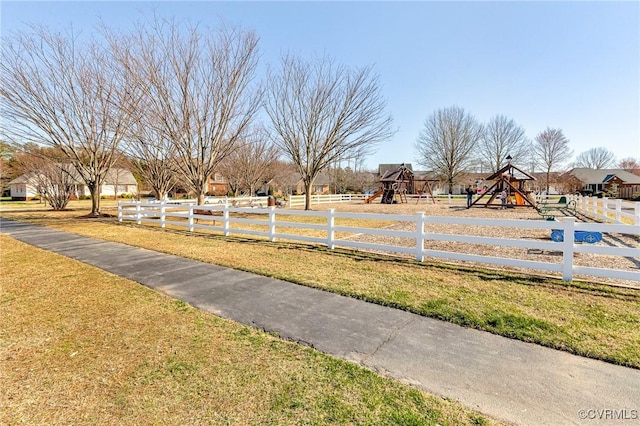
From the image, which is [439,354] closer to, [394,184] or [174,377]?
[174,377]

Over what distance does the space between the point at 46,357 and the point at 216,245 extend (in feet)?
20.7

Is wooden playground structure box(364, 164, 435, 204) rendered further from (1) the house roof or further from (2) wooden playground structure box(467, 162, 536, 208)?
(1) the house roof

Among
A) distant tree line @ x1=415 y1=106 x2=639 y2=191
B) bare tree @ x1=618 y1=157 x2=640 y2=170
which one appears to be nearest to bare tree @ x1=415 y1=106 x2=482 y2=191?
distant tree line @ x1=415 y1=106 x2=639 y2=191

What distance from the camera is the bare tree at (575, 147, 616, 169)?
67.2m

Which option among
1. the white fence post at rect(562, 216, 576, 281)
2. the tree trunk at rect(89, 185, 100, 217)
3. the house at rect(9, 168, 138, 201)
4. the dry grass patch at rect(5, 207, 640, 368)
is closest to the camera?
the dry grass patch at rect(5, 207, 640, 368)

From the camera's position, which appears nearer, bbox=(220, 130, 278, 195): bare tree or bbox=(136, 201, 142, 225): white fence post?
bbox=(136, 201, 142, 225): white fence post

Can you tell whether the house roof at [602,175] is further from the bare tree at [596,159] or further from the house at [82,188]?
the house at [82,188]

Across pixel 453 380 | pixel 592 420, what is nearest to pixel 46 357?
pixel 453 380

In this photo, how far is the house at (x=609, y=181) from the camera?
49438 mm

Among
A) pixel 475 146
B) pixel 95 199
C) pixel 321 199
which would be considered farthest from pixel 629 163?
pixel 95 199

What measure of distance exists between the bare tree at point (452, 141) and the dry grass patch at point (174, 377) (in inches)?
1831

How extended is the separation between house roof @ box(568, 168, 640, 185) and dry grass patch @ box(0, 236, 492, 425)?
6837 centimetres

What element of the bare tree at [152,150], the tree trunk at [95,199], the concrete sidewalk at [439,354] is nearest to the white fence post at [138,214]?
the bare tree at [152,150]

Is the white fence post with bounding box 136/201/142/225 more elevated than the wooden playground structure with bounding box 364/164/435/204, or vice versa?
the wooden playground structure with bounding box 364/164/435/204
